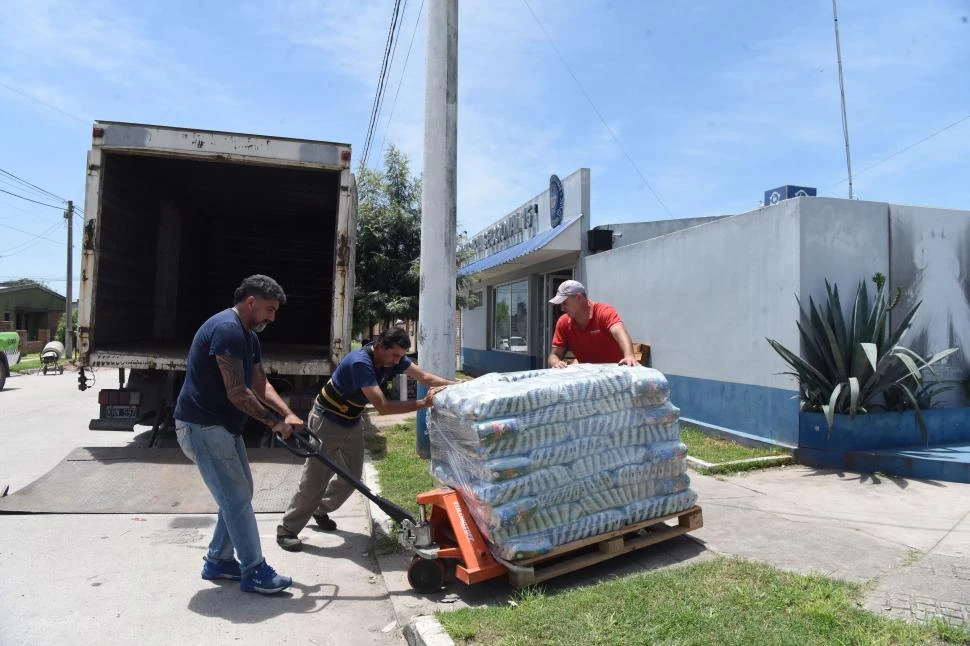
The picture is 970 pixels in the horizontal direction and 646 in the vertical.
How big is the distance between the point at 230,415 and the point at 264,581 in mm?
1017

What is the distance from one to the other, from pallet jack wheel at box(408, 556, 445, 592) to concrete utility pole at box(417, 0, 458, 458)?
322 cm

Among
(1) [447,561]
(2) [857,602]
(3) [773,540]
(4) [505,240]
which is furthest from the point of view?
(4) [505,240]

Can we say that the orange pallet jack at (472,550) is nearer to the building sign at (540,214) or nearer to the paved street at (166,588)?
the paved street at (166,588)

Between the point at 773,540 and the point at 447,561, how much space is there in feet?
7.19

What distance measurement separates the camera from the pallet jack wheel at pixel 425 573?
4062 mm

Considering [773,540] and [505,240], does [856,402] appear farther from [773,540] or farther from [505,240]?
[505,240]

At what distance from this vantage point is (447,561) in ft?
13.8

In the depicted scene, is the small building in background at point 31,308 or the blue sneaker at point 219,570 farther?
the small building in background at point 31,308

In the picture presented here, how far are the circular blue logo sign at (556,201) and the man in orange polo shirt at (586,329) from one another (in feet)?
25.8

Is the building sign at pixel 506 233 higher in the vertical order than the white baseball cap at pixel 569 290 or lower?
higher

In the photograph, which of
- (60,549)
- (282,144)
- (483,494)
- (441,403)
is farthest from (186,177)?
(483,494)

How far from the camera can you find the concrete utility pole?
7340 millimetres

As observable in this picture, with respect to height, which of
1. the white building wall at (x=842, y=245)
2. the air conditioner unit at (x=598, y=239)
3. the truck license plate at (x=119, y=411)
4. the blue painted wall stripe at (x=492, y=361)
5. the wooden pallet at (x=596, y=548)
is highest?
the air conditioner unit at (x=598, y=239)

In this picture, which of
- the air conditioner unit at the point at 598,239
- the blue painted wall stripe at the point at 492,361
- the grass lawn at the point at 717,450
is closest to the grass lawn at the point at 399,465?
the grass lawn at the point at 717,450
